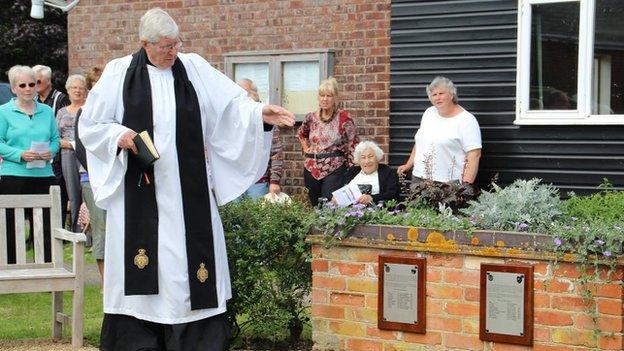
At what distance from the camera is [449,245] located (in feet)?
21.2

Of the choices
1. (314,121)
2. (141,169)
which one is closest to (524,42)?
(314,121)

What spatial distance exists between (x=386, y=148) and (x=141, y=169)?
5.87 meters

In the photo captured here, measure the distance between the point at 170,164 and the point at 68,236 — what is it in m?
1.71

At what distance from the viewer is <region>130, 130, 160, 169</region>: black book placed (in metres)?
6.28

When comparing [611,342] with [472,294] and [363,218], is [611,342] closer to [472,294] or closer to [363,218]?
[472,294]

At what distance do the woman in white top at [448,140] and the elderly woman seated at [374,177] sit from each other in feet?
1.41

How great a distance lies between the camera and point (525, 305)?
244 inches

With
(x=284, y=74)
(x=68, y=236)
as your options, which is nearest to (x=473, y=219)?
(x=68, y=236)

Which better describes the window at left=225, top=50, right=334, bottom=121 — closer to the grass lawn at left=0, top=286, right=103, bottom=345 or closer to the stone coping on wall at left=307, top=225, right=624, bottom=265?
the grass lawn at left=0, top=286, right=103, bottom=345

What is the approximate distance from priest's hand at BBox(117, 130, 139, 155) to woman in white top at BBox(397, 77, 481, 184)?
13.6ft

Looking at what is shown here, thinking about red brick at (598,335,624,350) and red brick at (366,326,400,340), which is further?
red brick at (366,326,400,340)

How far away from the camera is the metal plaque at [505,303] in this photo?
245 inches

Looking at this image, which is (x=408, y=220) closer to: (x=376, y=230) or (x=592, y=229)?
(x=376, y=230)

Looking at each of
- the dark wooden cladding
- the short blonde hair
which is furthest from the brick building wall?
the short blonde hair
